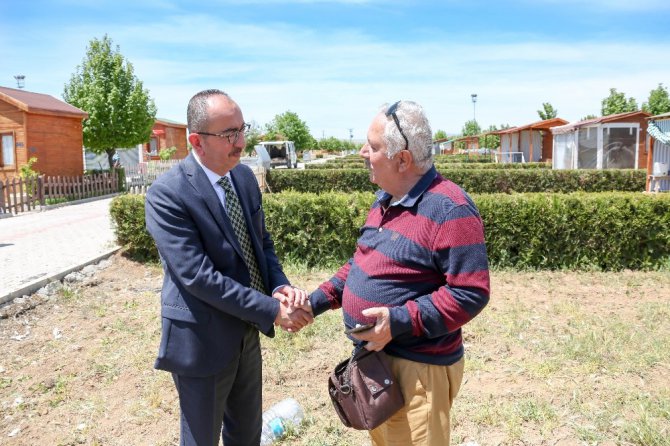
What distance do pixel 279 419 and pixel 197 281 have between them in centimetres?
182

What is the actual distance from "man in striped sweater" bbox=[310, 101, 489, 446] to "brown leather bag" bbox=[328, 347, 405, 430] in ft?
0.22

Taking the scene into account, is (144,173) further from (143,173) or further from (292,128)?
(292,128)

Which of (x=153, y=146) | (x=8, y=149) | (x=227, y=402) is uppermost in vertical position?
(x=153, y=146)

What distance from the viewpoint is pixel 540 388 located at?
14.1 feet

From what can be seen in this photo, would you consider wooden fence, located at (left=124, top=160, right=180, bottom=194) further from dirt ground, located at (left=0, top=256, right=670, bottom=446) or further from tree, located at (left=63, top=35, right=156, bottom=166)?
dirt ground, located at (left=0, top=256, right=670, bottom=446)

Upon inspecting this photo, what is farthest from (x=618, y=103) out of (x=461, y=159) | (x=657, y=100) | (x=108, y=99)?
(x=108, y=99)

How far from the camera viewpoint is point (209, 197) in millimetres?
2566

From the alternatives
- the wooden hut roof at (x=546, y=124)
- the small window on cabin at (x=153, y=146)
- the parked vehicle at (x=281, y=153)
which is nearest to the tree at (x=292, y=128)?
the small window on cabin at (x=153, y=146)

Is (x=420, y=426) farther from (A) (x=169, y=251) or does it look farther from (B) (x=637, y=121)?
(B) (x=637, y=121)

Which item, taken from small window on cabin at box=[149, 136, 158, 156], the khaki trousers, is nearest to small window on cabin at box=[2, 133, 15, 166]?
the khaki trousers

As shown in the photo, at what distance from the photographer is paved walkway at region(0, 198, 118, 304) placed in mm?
7983

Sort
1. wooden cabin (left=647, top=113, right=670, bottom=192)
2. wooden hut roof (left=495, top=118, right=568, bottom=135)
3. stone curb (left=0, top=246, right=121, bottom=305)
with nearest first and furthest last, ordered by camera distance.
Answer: stone curb (left=0, top=246, right=121, bottom=305) → wooden cabin (left=647, top=113, right=670, bottom=192) → wooden hut roof (left=495, top=118, right=568, bottom=135)

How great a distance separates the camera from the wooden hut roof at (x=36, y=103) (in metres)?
20.1

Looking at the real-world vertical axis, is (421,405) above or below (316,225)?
below
